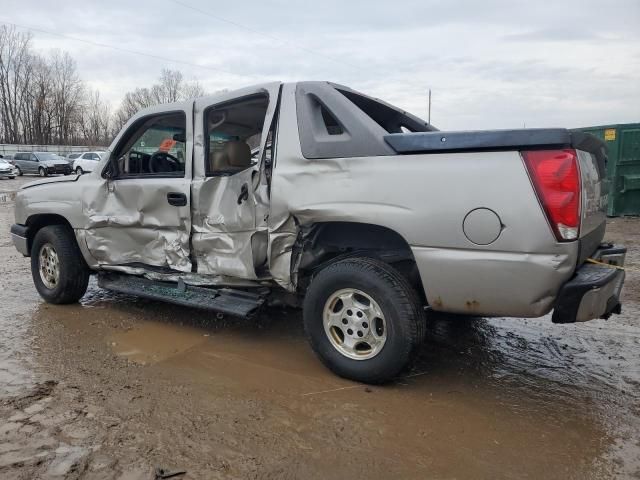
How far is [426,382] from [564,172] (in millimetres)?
1630

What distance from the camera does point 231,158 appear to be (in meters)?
4.10

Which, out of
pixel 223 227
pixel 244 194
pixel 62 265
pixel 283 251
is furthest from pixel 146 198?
pixel 283 251

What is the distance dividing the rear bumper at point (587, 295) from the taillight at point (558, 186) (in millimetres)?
285

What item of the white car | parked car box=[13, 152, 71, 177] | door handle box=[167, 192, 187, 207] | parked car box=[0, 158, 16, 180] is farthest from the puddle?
parked car box=[13, 152, 71, 177]

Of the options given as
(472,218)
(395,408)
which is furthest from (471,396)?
(472,218)

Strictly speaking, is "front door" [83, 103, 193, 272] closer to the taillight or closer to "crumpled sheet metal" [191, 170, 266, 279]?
"crumpled sheet metal" [191, 170, 266, 279]

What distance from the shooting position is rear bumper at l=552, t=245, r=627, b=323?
2.67 metres

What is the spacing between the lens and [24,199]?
5.25m

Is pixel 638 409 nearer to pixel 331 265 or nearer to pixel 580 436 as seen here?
pixel 580 436

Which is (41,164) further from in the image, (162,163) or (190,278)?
(190,278)

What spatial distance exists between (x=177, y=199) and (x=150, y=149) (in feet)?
2.96

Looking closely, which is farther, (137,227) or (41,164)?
(41,164)

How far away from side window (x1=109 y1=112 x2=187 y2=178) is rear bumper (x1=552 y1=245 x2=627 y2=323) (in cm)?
320

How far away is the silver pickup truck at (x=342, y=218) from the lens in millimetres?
2691
